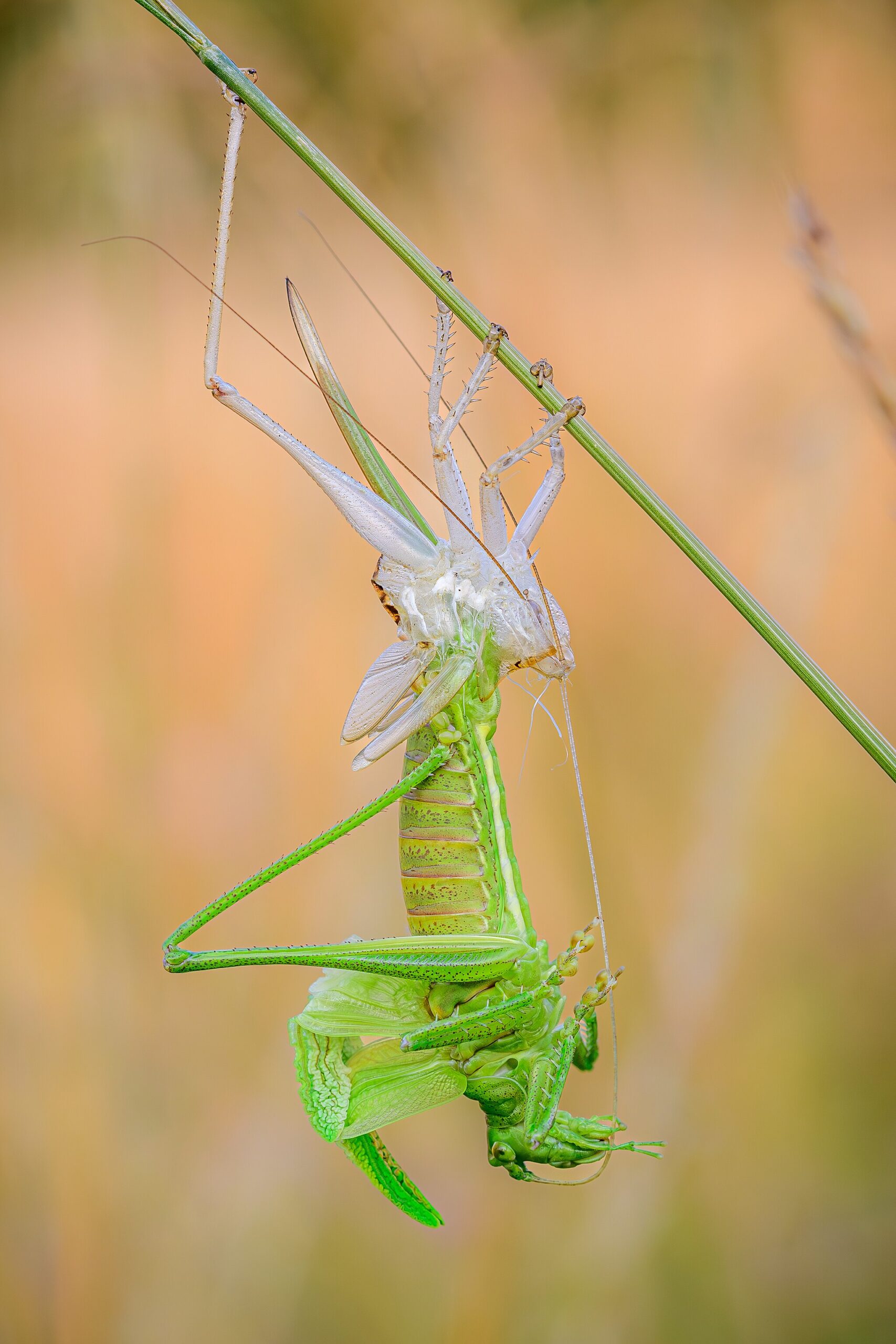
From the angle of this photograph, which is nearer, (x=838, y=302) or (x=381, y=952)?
(x=838, y=302)

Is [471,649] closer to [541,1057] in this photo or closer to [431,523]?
[541,1057]

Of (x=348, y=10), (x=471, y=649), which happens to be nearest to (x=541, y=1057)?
(x=471, y=649)

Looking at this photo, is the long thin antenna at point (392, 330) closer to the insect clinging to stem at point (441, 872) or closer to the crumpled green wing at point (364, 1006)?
the insect clinging to stem at point (441, 872)

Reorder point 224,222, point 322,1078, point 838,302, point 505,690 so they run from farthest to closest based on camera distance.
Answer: point 505,690 < point 322,1078 < point 224,222 < point 838,302

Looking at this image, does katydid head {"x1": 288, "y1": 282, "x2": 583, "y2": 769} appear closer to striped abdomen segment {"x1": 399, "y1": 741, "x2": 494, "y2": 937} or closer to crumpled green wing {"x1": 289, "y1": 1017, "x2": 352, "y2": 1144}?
striped abdomen segment {"x1": 399, "y1": 741, "x2": 494, "y2": 937}

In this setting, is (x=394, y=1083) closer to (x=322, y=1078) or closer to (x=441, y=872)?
(x=322, y=1078)

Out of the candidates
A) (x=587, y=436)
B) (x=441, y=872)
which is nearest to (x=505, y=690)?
(x=441, y=872)
